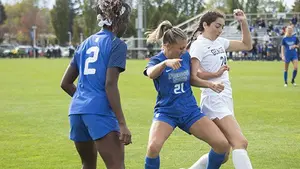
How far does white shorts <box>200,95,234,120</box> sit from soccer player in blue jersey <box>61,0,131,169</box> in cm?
217

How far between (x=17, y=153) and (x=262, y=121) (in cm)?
584

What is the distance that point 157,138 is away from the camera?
7059 mm

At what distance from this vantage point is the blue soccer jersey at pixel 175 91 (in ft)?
23.3

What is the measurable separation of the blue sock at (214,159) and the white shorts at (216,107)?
44cm

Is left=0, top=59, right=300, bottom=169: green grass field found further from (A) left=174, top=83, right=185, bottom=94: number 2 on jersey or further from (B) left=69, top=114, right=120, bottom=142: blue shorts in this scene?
(B) left=69, top=114, right=120, bottom=142: blue shorts

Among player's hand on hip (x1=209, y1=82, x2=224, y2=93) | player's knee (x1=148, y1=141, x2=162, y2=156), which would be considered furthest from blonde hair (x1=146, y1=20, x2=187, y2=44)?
player's knee (x1=148, y1=141, x2=162, y2=156)

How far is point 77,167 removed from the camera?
889 cm

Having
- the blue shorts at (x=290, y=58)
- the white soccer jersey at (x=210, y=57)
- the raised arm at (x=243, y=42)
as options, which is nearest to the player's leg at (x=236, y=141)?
the white soccer jersey at (x=210, y=57)

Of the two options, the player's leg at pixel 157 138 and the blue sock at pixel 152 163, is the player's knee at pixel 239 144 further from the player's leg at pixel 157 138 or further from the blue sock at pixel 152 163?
the blue sock at pixel 152 163

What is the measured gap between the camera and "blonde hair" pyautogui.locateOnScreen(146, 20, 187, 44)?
7.04 meters

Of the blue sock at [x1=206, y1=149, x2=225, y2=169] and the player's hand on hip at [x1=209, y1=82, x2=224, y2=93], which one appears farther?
the blue sock at [x1=206, y1=149, x2=225, y2=169]

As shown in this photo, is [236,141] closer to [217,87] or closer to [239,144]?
[239,144]

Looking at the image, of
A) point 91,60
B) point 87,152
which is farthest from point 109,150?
point 91,60

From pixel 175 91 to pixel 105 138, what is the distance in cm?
174
